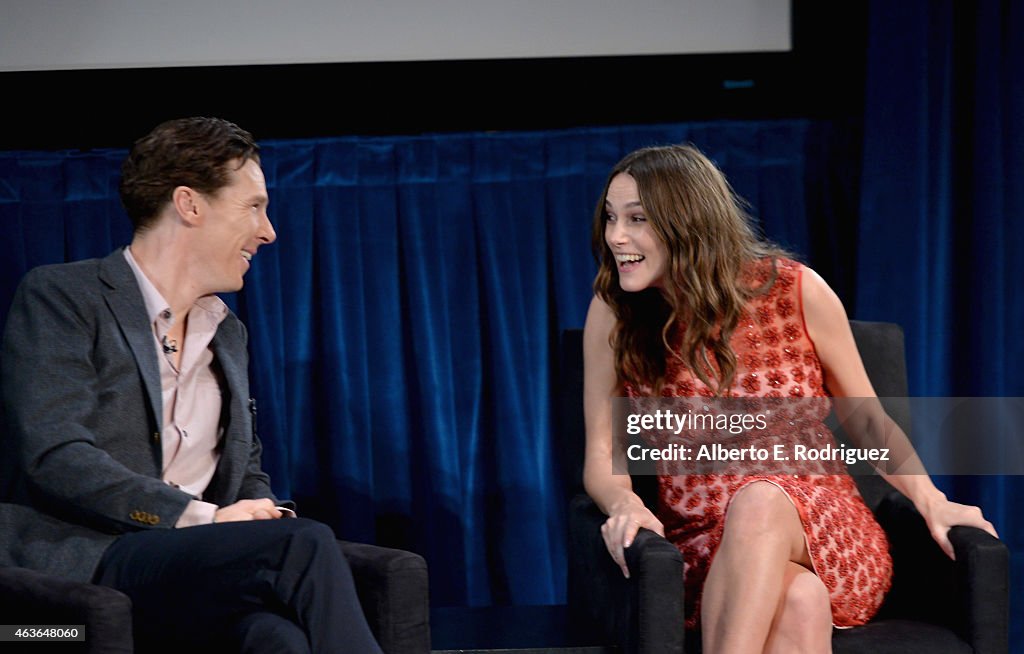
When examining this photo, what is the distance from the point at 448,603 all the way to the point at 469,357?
0.74 meters

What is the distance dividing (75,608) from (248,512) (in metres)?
0.41

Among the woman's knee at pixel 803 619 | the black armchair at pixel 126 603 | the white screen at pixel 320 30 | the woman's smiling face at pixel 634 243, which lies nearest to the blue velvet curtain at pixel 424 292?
the white screen at pixel 320 30

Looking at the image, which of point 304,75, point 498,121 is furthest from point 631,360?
point 304,75

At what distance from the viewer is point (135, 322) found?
89.7 inches

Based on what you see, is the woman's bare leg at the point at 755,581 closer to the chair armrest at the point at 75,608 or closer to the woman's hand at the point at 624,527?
the woman's hand at the point at 624,527

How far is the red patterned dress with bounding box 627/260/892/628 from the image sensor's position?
239 centimetres

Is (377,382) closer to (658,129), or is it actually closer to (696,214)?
(658,129)

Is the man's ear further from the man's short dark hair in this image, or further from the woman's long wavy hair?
the woman's long wavy hair

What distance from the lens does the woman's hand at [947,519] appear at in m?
2.35

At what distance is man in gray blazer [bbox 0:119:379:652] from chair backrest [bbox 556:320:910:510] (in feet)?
2.42

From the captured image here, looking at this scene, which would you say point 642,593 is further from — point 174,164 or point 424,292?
point 424,292

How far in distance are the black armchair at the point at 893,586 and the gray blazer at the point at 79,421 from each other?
87 centimetres

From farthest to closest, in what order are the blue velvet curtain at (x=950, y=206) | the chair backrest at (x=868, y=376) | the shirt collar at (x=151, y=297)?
the blue velvet curtain at (x=950, y=206)
the chair backrest at (x=868, y=376)
the shirt collar at (x=151, y=297)

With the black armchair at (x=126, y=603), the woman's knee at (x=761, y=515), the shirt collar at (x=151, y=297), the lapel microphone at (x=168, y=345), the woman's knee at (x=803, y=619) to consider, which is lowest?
the woman's knee at (x=803, y=619)
